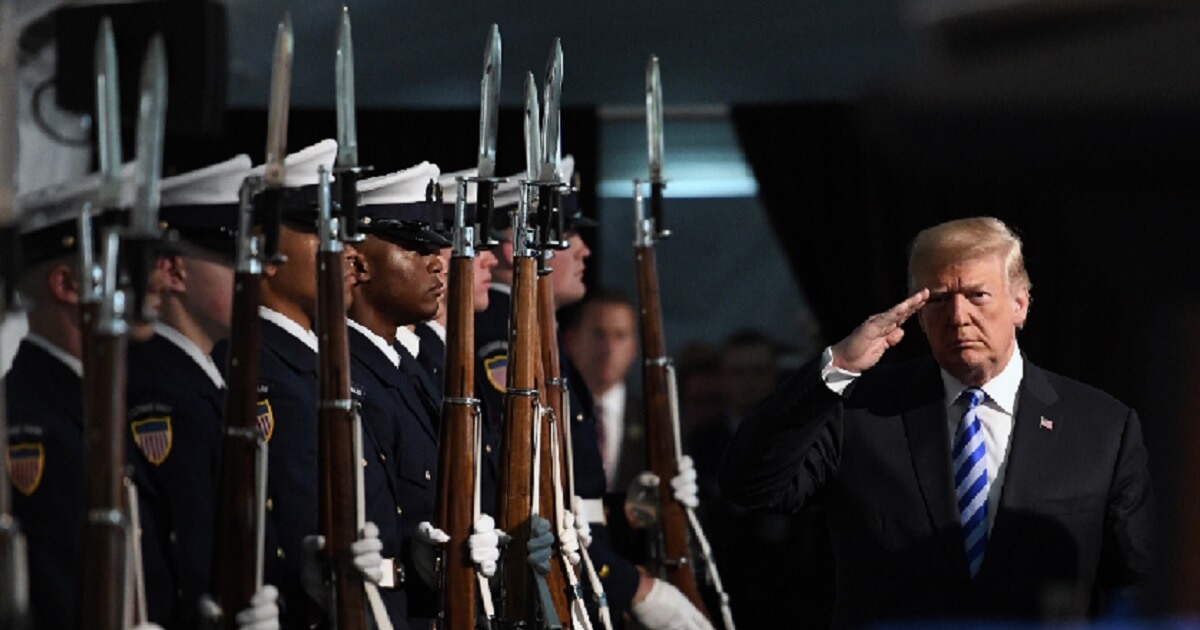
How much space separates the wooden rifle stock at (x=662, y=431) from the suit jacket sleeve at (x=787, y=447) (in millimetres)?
1617

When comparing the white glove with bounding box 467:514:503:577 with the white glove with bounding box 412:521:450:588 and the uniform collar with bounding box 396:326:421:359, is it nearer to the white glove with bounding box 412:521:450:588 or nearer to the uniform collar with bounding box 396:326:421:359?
the white glove with bounding box 412:521:450:588

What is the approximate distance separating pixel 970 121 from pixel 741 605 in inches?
229

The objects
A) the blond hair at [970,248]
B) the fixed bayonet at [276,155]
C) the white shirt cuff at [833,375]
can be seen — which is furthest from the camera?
the blond hair at [970,248]

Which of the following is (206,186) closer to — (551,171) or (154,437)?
(154,437)

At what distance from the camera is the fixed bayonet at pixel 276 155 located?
10.2 ft

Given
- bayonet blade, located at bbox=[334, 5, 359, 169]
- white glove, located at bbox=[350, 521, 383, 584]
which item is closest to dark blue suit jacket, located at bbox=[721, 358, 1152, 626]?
white glove, located at bbox=[350, 521, 383, 584]

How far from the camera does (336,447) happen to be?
11.0ft

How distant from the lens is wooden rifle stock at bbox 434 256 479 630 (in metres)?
3.83

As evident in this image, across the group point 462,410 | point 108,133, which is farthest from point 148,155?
point 462,410

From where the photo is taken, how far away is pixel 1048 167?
1.44 meters

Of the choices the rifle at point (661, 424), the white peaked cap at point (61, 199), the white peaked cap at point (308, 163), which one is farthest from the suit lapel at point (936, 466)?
the white peaked cap at point (61, 199)

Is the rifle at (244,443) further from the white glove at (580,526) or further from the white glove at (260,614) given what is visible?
the white glove at (580,526)

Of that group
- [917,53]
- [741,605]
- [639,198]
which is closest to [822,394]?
[639,198]

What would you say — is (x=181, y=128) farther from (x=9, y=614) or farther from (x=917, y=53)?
(x=917, y=53)
